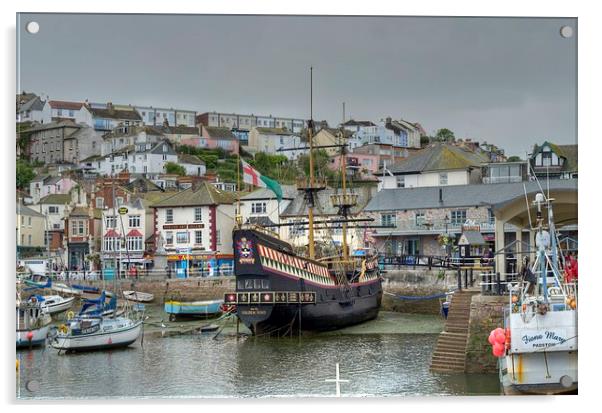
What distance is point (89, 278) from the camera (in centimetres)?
3991

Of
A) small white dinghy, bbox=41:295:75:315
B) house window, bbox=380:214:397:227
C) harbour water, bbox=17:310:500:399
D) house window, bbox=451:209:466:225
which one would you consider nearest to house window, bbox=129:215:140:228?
small white dinghy, bbox=41:295:75:315

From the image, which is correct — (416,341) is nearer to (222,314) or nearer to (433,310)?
(433,310)

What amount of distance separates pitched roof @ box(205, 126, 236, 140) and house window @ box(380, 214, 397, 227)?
19.8 meters

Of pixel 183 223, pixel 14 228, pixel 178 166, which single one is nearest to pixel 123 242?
pixel 183 223

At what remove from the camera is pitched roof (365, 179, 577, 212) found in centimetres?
3409

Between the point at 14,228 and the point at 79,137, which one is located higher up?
the point at 79,137

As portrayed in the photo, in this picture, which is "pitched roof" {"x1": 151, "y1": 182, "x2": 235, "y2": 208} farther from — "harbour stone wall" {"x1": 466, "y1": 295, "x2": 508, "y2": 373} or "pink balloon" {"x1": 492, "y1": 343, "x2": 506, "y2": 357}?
"pink balloon" {"x1": 492, "y1": 343, "x2": 506, "y2": 357}

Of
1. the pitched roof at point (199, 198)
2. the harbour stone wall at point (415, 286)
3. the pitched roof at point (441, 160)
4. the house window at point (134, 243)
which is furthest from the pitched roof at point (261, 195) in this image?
the harbour stone wall at point (415, 286)

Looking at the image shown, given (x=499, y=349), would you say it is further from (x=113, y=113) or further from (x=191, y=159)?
(x=191, y=159)

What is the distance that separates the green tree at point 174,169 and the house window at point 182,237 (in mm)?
7732

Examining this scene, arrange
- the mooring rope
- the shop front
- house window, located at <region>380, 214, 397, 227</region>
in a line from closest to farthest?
the mooring rope
house window, located at <region>380, 214, 397, 227</region>
the shop front

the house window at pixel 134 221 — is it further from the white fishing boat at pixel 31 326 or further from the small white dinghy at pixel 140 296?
the white fishing boat at pixel 31 326

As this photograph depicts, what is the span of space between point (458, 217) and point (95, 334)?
14981mm
